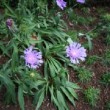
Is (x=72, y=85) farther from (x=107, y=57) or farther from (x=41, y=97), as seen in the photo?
(x=107, y=57)

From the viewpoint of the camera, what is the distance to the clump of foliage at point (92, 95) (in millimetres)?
4027

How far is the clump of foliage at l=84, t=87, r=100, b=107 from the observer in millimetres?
4027

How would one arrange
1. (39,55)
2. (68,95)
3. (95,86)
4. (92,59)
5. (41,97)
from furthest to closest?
1. (92,59)
2. (95,86)
3. (68,95)
4. (41,97)
5. (39,55)

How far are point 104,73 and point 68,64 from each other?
48cm

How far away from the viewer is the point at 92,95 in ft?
13.3

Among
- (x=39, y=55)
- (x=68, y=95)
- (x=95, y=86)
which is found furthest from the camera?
(x=95, y=86)

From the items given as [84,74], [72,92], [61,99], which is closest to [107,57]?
[84,74]

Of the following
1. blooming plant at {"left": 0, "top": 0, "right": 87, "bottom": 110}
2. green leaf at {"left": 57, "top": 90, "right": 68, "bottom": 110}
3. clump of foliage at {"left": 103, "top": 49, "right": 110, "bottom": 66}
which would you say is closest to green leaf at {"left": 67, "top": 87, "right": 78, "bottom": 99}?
blooming plant at {"left": 0, "top": 0, "right": 87, "bottom": 110}

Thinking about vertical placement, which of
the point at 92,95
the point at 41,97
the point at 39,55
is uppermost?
the point at 39,55

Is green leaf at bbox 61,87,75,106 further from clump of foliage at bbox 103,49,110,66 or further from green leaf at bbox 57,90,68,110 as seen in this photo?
clump of foliage at bbox 103,49,110,66

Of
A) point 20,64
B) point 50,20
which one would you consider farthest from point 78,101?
point 50,20

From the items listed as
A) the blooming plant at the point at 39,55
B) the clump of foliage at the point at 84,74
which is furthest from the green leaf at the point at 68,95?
the clump of foliage at the point at 84,74

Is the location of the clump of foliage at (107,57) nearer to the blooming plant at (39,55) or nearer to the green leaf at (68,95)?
the blooming plant at (39,55)

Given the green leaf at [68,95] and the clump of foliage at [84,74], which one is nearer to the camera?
the green leaf at [68,95]
